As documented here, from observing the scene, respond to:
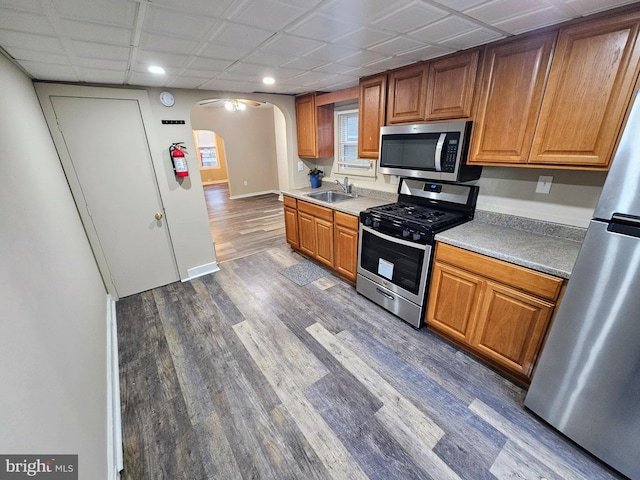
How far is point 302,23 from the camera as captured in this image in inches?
55.6

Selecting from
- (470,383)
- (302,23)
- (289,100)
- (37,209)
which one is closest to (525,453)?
(470,383)

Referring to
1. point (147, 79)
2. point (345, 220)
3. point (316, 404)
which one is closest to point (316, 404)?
point (316, 404)

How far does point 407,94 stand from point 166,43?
1.88 meters

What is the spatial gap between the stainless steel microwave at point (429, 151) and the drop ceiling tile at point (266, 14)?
1363 mm

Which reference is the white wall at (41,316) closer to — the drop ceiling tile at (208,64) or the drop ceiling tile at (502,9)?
the drop ceiling tile at (208,64)

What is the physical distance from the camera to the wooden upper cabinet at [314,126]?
3631mm

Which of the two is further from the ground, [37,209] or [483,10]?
[483,10]

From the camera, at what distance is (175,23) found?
1338 mm

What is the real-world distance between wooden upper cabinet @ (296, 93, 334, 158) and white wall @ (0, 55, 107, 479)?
2.74m

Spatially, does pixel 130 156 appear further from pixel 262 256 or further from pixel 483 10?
pixel 483 10

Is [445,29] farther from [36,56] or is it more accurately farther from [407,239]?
[36,56]

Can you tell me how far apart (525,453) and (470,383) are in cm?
45

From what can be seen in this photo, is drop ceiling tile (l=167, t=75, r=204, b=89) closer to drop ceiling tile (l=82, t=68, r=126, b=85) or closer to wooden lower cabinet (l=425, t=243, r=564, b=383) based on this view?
drop ceiling tile (l=82, t=68, r=126, b=85)

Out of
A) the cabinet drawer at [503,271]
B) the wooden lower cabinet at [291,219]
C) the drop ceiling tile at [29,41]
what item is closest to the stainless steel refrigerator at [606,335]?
the cabinet drawer at [503,271]
